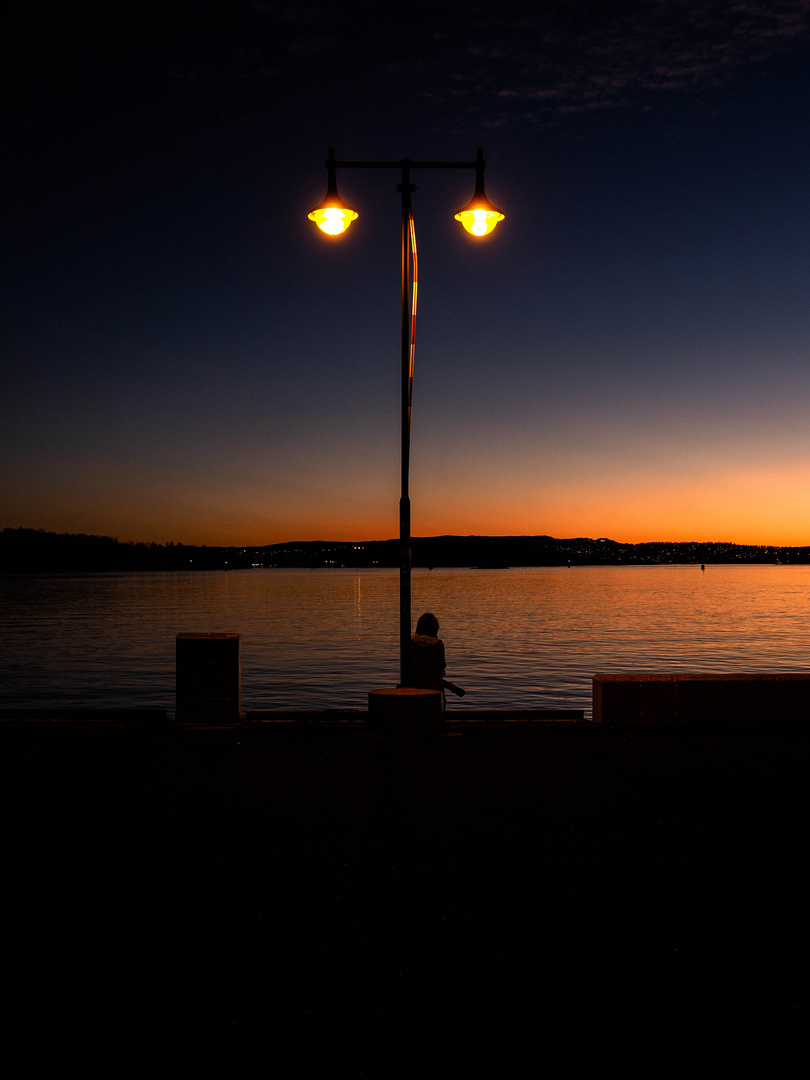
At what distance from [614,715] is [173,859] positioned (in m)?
7.89

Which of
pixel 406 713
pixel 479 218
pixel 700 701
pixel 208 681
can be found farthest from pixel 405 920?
pixel 479 218

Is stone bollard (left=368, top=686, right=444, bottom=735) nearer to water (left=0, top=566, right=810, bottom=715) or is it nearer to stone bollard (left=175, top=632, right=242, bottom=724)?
stone bollard (left=175, top=632, right=242, bottom=724)

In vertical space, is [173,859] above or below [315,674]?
above

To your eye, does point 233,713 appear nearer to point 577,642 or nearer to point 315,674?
point 315,674

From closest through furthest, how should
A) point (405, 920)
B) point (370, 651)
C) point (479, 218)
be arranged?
point (405, 920), point (479, 218), point (370, 651)

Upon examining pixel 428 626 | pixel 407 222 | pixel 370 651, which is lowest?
pixel 370 651

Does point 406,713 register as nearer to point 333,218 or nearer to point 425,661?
point 425,661

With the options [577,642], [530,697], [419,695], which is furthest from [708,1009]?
[577,642]

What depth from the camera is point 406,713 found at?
12.3 meters

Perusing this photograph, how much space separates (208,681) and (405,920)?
7766 millimetres

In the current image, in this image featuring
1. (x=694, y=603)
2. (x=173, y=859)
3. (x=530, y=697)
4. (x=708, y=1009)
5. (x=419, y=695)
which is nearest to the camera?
(x=708, y=1009)

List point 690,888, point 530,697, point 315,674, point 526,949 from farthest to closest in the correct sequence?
1. point 315,674
2. point 530,697
3. point 690,888
4. point 526,949

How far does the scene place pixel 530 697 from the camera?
31516 millimetres

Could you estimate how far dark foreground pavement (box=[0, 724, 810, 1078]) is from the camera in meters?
4.30
